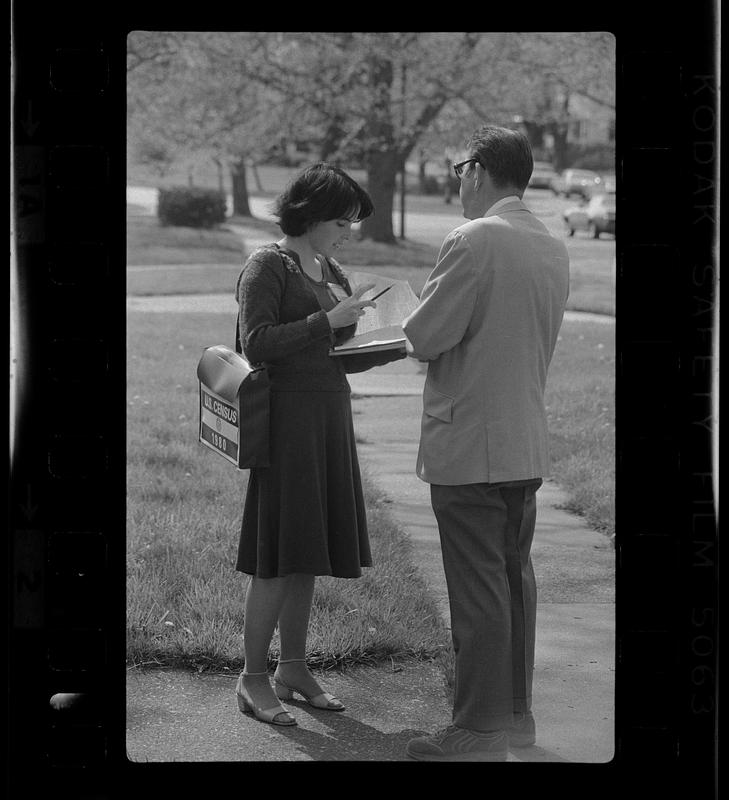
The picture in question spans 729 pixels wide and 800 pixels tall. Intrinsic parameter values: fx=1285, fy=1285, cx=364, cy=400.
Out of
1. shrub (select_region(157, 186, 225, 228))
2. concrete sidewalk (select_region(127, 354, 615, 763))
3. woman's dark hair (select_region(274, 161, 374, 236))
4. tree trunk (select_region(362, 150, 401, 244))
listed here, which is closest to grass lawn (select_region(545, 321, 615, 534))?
concrete sidewalk (select_region(127, 354, 615, 763))

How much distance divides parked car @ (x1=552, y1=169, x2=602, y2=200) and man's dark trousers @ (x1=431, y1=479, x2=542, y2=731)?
33290mm

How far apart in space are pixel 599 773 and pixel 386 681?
1199mm

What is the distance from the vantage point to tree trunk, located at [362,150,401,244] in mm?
19641

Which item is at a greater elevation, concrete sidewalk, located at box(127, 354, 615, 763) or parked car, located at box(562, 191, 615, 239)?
parked car, located at box(562, 191, 615, 239)

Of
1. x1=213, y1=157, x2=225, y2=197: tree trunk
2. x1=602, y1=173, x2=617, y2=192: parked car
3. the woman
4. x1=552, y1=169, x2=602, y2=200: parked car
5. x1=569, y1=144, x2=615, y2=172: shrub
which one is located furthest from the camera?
x1=569, y1=144, x2=615, y2=172: shrub

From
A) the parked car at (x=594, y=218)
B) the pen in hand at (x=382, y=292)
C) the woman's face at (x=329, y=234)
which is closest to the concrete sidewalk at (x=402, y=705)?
the pen in hand at (x=382, y=292)

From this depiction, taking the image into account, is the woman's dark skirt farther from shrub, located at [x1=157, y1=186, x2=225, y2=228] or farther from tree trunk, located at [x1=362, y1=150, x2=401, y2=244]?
shrub, located at [x1=157, y1=186, x2=225, y2=228]

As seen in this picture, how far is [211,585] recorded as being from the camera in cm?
493

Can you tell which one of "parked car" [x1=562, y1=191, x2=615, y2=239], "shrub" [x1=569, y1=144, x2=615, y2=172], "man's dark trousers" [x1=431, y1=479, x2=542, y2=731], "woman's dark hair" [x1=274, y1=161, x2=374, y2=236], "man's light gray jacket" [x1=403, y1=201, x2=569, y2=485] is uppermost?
"shrub" [x1=569, y1=144, x2=615, y2=172]

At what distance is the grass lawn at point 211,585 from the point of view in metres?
4.45

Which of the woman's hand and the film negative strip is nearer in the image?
the film negative strip
